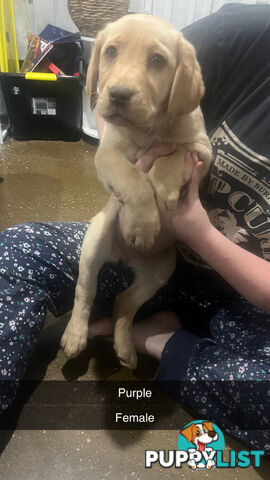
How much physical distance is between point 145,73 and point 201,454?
83 centimetres

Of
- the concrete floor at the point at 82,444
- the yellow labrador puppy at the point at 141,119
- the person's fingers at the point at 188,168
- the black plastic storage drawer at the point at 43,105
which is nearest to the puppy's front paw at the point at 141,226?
the yellow labrador puppy at the point at 141,119

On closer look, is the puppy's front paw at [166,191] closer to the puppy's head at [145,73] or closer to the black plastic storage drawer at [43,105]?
the puppy's head at [145,73]

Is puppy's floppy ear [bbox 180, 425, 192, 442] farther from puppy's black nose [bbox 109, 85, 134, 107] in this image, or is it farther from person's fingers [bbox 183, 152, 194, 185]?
puppy's black nose [bbox 109, 85, 134, 107]

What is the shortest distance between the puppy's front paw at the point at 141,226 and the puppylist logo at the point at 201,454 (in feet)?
1.56

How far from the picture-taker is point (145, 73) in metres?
0.74

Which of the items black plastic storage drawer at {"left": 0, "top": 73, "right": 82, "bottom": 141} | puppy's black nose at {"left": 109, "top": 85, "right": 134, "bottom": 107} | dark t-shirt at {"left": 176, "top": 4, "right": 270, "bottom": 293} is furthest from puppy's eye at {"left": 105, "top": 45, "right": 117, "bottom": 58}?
black plastic storage drawer at {"left": 0, "top": 73, "right": 82, "bottom": 141}

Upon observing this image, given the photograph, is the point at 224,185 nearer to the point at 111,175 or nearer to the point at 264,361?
the point at 111,175

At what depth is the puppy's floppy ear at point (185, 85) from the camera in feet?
2.55

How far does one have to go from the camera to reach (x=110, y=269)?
3.64 feet

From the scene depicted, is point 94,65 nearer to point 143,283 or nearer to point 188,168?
point 188,168

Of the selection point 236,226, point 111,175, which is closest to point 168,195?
point 111,175

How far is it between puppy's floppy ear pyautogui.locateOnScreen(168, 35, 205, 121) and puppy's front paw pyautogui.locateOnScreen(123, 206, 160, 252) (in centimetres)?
22

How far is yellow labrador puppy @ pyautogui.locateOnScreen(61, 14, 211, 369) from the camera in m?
0.73

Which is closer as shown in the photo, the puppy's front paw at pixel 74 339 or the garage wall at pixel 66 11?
the puppy's front paw at pixel 74 339
